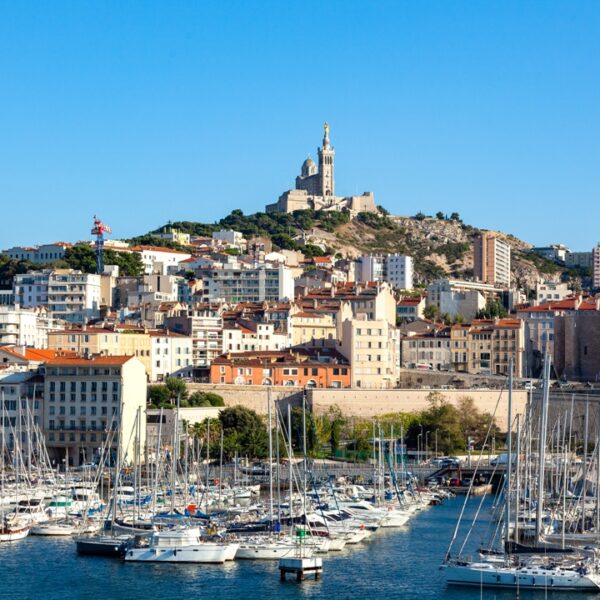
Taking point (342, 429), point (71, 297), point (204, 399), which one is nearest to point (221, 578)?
point (342, 429)

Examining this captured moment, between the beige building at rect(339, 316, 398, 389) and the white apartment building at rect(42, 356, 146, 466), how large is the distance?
1638cm

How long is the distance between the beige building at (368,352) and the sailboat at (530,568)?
4220 cm

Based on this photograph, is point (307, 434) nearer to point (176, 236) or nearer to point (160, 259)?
point (160, 259)

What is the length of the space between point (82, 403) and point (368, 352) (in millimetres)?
19534

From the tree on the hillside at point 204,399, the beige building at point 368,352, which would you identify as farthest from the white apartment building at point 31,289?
the tree on the hillside at point 204,399

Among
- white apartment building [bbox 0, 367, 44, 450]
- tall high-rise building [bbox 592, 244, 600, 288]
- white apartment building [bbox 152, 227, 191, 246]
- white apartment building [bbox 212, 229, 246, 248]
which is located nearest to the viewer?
white apartment building [bbox 0, 367, 44, 450]

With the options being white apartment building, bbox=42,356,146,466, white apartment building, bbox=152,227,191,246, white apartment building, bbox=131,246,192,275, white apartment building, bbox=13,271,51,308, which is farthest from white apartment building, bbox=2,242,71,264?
white apartment building, bbox=42,356,146,466

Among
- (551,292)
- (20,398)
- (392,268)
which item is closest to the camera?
(20,398)

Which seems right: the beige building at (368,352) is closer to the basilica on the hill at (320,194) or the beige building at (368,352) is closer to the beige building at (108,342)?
the beige building at (108,342)

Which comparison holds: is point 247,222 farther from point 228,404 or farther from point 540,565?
point 540,565

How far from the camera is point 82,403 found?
68.8 meters

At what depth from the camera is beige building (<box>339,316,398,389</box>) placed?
269ft

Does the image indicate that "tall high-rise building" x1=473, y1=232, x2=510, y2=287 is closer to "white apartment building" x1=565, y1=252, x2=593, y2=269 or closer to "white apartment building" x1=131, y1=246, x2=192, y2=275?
"white apartment building" x1=565, y1=252, x2=593, y2=269

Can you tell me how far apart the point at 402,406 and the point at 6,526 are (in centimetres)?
3346
